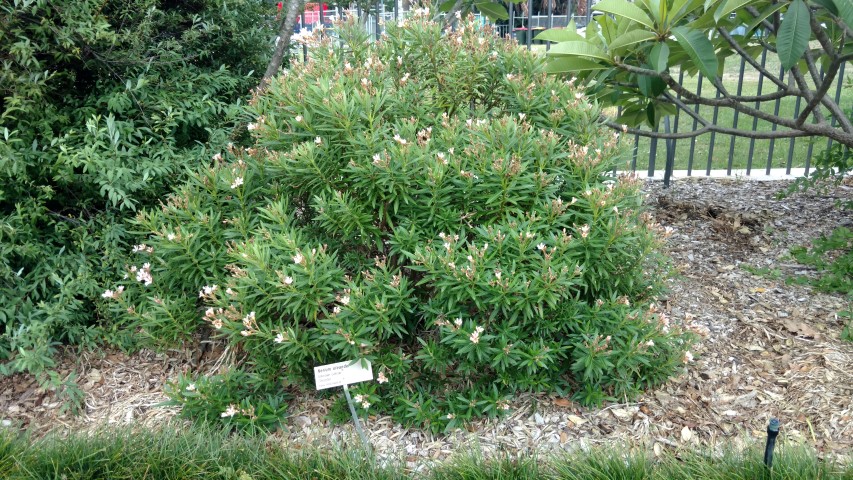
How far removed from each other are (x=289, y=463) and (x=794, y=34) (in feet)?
9.32

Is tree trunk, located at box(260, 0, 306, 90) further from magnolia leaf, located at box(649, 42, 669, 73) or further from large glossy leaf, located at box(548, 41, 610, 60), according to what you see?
magnolia leaf, located at box(649, 42, 669, 73)

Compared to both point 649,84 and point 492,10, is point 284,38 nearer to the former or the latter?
point 492,10

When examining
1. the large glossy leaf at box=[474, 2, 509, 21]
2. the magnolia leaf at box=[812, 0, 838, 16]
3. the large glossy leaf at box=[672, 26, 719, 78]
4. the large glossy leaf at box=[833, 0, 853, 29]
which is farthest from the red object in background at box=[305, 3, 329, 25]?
the large glossy leaf at box=[833, 0, 853, 29]

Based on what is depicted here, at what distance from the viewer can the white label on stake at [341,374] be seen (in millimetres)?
2809

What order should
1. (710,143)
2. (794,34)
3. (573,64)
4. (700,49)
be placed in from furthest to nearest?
(710,143) < (573,64) < (700,49) < (794,34)

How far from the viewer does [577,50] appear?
3811mm

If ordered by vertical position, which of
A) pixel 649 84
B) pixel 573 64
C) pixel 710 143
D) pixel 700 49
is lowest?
pixel 710 143

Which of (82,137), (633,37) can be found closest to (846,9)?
(633,37)

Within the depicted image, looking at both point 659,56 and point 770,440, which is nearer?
point 770,440

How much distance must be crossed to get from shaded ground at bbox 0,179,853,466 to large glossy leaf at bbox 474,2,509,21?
6.49 ft

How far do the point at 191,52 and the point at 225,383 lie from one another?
2.20 metres

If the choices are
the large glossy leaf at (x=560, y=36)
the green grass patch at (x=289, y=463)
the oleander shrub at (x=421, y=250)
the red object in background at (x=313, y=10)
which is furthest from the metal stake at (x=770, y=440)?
the red object in background at (x=313, y=10)

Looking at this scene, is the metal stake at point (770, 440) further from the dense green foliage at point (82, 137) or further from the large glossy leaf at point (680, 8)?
the dense green foliage at point (82, 137)

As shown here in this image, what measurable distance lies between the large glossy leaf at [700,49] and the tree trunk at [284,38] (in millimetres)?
2328
